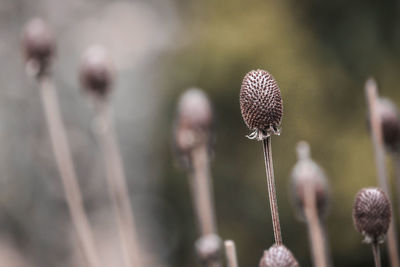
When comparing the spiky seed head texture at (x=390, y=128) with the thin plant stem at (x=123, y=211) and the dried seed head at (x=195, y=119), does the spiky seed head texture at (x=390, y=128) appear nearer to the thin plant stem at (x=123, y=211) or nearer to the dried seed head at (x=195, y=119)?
the dried seed head at (x=195, y=119)

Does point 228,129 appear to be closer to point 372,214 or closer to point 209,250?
point 209,250

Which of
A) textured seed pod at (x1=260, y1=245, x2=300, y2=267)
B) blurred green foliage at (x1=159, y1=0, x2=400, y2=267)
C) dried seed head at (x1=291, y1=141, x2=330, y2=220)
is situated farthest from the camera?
blurred green foliage at (x1=159, y1=0, x2=400, y2=267)

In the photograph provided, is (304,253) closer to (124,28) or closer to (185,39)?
(185,39)

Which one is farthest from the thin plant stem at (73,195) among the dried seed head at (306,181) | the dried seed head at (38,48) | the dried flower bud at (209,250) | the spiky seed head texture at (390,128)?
the spiky seed head texture at (390,128)

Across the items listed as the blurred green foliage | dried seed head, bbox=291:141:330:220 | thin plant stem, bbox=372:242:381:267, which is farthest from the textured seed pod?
the blurred green foliage

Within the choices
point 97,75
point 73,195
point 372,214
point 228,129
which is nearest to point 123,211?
point 73,195

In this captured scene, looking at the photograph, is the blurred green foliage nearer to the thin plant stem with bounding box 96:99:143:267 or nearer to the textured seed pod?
the thin plant stem with bounding box 96:99:143:267

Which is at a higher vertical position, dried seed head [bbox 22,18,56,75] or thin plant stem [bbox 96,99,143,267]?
dried seed head [bbox 22,18,56,75]
